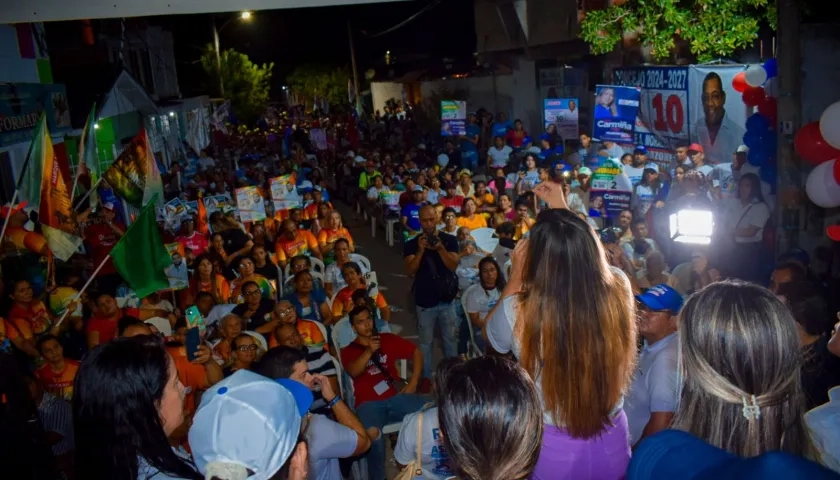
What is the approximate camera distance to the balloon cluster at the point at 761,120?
9.29m

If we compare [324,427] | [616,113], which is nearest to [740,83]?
[616,113]

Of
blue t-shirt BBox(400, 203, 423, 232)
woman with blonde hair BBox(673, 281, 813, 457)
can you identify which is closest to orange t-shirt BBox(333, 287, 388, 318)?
blue t-shirt BBox(400, 203, 423, 232)

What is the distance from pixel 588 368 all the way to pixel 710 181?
26.9 ft

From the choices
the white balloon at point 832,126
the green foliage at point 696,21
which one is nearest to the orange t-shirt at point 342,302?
the white balloon at point 832,126

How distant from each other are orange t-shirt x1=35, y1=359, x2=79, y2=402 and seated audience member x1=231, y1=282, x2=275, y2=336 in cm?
157

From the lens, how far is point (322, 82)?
48.7 metres

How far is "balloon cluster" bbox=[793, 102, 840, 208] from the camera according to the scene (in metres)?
5.80

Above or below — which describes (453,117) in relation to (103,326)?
above

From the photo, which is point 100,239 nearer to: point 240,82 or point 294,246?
point 294,246

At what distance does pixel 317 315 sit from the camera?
7.05 m

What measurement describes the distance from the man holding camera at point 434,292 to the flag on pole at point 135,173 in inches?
99.0

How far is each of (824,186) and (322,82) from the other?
147 feet

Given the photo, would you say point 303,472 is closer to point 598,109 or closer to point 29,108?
point 598,109

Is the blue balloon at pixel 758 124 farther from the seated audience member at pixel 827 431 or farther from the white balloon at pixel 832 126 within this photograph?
the seated audience member at pixel 827 431
